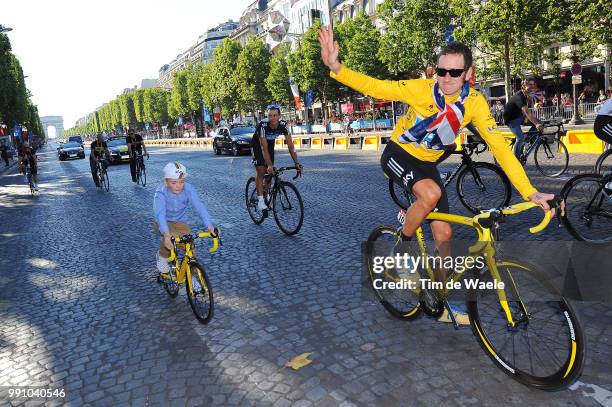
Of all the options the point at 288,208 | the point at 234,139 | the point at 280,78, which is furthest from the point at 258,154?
the point at 280,78

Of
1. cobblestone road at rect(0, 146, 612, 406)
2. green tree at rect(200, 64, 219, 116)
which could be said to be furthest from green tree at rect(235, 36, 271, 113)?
cobblestone road at rect(0, 146, 612, 406)

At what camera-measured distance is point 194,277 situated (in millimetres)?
4148

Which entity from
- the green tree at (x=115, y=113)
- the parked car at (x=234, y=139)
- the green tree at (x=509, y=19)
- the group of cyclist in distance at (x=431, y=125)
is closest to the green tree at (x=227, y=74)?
the parked car at (x=234, y=139)

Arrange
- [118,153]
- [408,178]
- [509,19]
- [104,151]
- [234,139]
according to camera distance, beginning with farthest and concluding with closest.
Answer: [234,139]
[118,153]
[509,19]
[104,151]
[408,178]

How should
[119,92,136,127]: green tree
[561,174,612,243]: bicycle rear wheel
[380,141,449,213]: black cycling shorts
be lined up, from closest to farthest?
[380,141,449,213]: black cycling shorts
[561,174,612,243]: bicycle rear wheel
[119,92,136,127]: green tree

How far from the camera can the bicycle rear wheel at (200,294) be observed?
3.99 metres

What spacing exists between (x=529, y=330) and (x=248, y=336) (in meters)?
1.98

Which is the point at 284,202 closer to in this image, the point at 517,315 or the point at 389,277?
the point at 389,277

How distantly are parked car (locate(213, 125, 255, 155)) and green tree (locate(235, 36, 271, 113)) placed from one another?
3661 centimetres

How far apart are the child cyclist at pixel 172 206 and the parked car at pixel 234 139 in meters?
20.2

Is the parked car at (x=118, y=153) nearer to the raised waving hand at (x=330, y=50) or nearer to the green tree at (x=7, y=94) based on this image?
the green tree at (x=7, y=94)

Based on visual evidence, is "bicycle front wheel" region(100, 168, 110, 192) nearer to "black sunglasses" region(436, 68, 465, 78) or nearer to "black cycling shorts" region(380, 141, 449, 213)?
"black cycling shorts" region(380, 141, 449, 213)

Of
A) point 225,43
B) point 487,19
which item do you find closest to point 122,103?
point 225,43

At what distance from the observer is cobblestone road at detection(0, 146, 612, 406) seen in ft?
9.39
